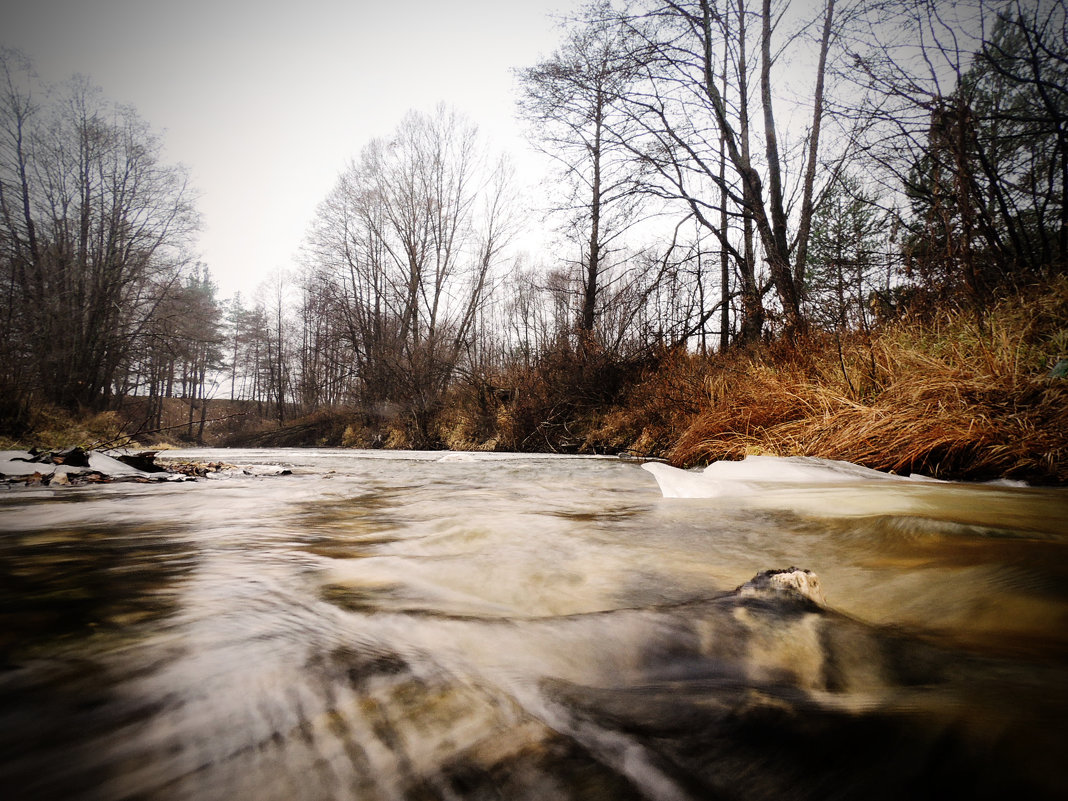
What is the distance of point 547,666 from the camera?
2.36ft

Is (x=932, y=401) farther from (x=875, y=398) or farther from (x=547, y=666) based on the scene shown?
(x=547, y=666)

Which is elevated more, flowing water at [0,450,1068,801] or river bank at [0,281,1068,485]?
river bank at [0,281,1068,485]

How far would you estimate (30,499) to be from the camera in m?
2.62

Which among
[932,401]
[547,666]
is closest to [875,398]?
[932,401]

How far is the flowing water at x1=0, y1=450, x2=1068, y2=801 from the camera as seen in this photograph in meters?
0.45

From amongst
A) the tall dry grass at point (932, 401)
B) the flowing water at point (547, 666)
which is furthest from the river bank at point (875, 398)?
the flowing water at point (547, 666)

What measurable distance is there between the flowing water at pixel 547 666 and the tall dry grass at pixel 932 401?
1.35 meters

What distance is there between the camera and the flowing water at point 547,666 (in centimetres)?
45

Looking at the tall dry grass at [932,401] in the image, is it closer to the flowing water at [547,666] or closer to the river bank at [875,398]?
the river bank at [875,398]

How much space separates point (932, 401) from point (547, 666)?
3433 mm

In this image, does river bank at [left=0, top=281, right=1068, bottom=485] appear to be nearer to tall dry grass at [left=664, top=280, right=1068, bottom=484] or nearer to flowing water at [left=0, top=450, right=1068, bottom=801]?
tall dry grass at [left=664, top=280, right=1068, bottom=484]

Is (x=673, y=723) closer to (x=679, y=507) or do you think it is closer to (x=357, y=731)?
(x=357, y=731)

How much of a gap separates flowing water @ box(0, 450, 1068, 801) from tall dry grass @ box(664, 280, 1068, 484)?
4.42 ft

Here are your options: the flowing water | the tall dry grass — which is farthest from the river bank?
the flowing water
